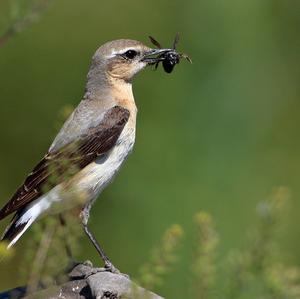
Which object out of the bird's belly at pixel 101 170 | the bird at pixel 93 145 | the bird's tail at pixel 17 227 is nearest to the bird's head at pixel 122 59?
the bird at pixel 93 145

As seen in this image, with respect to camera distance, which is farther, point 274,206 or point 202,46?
point 202,46

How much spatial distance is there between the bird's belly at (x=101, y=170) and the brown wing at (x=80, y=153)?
1.8 inches

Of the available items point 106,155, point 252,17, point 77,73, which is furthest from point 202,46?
point 106,155

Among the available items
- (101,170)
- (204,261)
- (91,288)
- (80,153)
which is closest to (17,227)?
(80,153)

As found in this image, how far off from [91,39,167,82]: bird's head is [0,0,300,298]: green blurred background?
1.65 meters

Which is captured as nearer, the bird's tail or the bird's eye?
the bird's tail

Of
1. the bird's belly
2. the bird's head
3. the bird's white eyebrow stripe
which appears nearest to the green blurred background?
the bird's belly

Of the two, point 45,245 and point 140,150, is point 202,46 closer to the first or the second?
point 140,150

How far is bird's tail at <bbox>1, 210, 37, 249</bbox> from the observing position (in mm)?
7023

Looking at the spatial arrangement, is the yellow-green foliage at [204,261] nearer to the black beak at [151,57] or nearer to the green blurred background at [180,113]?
the black beak at [151,57]

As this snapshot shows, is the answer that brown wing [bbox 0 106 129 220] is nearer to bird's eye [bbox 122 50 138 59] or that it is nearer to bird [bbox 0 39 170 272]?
bird [bbox 0 39 170 272]

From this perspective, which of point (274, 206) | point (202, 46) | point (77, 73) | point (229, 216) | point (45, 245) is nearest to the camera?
point (274, 206)

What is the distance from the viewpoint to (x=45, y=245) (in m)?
4.73

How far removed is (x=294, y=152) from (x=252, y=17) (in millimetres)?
1445
